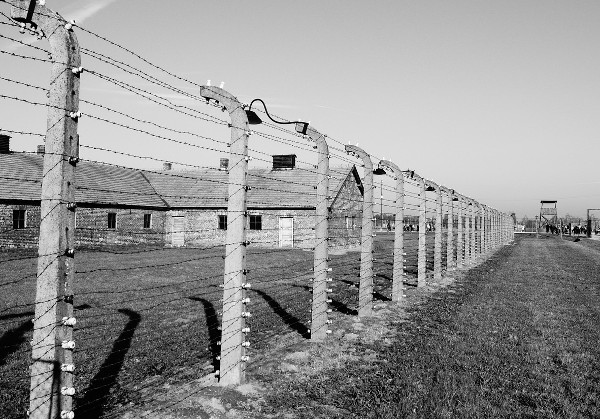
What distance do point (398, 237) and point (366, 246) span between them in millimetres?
2732

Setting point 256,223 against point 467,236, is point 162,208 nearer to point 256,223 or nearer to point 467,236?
point 256,223

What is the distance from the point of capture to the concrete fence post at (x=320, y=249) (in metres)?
7.04

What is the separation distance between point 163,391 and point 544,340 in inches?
244

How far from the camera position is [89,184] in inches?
1153

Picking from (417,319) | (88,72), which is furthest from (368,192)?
(88,72)

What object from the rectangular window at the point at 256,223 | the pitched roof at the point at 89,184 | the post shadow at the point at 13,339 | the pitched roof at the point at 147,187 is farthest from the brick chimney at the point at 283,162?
the pitched roof at the point at 89,184

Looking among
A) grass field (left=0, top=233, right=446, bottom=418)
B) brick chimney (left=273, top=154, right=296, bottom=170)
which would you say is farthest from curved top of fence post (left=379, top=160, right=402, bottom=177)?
grass field (left=0, top=233, right=446, bottom=418)

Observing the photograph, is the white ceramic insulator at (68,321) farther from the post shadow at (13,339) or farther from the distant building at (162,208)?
the distant building at (162,208)

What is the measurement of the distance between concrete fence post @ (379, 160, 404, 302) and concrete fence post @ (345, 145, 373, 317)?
5.93 feet

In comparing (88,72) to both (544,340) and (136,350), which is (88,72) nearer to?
(136,350)

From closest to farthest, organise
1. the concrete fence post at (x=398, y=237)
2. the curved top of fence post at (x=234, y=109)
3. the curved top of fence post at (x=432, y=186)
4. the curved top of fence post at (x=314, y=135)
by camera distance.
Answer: the curved top of fence post at (x=234, y=109), the curved top of fence post at (x=314, y=135), the concrete fence post at (x=398, y=237), the curved top of fence post at (x=432, y=186)

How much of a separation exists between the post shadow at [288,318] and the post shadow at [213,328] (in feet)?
4.41

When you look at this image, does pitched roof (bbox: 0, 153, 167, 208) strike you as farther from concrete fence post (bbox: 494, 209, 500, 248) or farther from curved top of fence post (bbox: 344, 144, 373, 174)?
concrete fence post (bbox: 494, 209, 500, 248)

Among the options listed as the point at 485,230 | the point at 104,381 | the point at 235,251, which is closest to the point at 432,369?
the point at 235,251
